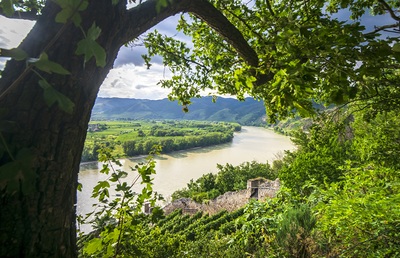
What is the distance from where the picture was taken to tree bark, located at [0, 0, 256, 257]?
670mm

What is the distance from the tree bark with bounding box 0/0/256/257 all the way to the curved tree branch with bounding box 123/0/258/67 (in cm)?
19

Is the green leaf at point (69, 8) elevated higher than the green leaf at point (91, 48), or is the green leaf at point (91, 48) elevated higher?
the green leaf at point (69, 8)

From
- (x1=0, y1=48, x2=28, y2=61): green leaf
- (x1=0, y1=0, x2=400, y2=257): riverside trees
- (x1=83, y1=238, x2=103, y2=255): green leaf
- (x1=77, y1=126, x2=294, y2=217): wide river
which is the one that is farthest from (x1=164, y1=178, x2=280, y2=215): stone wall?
(x1=0, y1=48, x2=28, y2=61): green leaf

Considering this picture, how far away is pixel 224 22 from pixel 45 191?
4.72 feet

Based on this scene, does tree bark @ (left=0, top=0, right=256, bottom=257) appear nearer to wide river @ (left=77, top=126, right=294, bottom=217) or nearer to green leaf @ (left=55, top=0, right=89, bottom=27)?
green leaf @ (left=55, top=0, right=89, bottom=27)

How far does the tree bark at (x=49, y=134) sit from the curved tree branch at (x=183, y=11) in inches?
7.4

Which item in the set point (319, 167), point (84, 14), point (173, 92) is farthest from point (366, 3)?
point (319, 167)

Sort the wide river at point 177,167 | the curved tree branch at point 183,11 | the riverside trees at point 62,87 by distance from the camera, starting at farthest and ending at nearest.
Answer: the wide river at point 177,167, the curved tree branch at point 183,11, the riverside trees at point 62,87

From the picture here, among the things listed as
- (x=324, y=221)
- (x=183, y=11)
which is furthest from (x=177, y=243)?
(x=183, y=11)

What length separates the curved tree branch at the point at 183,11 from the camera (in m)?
1.13

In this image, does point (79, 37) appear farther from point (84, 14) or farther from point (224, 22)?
point (224, 22)

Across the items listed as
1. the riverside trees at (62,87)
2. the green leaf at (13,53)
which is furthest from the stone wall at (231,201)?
the green leaf at (13,53)

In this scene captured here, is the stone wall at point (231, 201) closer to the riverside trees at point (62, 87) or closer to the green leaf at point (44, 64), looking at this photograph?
the riverside trees at point (62, 87)

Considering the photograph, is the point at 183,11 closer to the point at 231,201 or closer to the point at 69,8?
the point at 69,8
